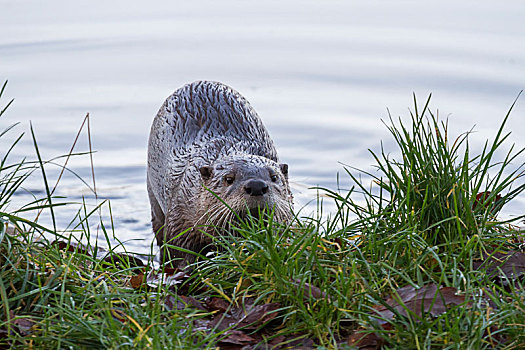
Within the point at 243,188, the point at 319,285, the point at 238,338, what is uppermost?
the point at 243,188

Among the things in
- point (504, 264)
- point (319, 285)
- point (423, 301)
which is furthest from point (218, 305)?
point (504, 264)

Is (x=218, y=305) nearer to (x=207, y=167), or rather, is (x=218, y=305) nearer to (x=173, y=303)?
(x=173, y=303)

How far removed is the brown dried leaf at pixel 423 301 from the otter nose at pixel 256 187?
1.46 meters

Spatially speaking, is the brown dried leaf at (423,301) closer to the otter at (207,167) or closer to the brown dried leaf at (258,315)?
the brown dried leaf at (258,315)

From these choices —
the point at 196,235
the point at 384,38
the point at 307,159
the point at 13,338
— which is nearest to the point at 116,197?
the point at 307,159

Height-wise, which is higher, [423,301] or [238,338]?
[423,301]

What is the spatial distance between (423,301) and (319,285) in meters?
0.50

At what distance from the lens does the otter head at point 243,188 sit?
4.47m

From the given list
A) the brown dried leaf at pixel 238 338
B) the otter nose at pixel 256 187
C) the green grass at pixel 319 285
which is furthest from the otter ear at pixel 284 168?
the brown dried leaf at pixel 238 338

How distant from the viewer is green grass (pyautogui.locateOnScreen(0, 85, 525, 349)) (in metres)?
2.88

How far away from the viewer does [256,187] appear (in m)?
4.42

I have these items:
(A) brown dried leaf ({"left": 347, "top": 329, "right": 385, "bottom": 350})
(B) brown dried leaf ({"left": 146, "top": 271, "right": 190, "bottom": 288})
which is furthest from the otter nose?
(A) brown dried leaf ({"left": 347, "top": 329, "right": 385, "bottom": 350})

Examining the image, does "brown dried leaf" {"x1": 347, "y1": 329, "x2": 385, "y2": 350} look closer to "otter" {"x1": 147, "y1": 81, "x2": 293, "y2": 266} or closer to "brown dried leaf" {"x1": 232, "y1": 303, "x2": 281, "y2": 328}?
"brown dried leaf" {"x1": 232, "y1": 303, "x2": 281, "y2": 328}

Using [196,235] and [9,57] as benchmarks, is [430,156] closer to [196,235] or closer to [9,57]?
[196,235]
